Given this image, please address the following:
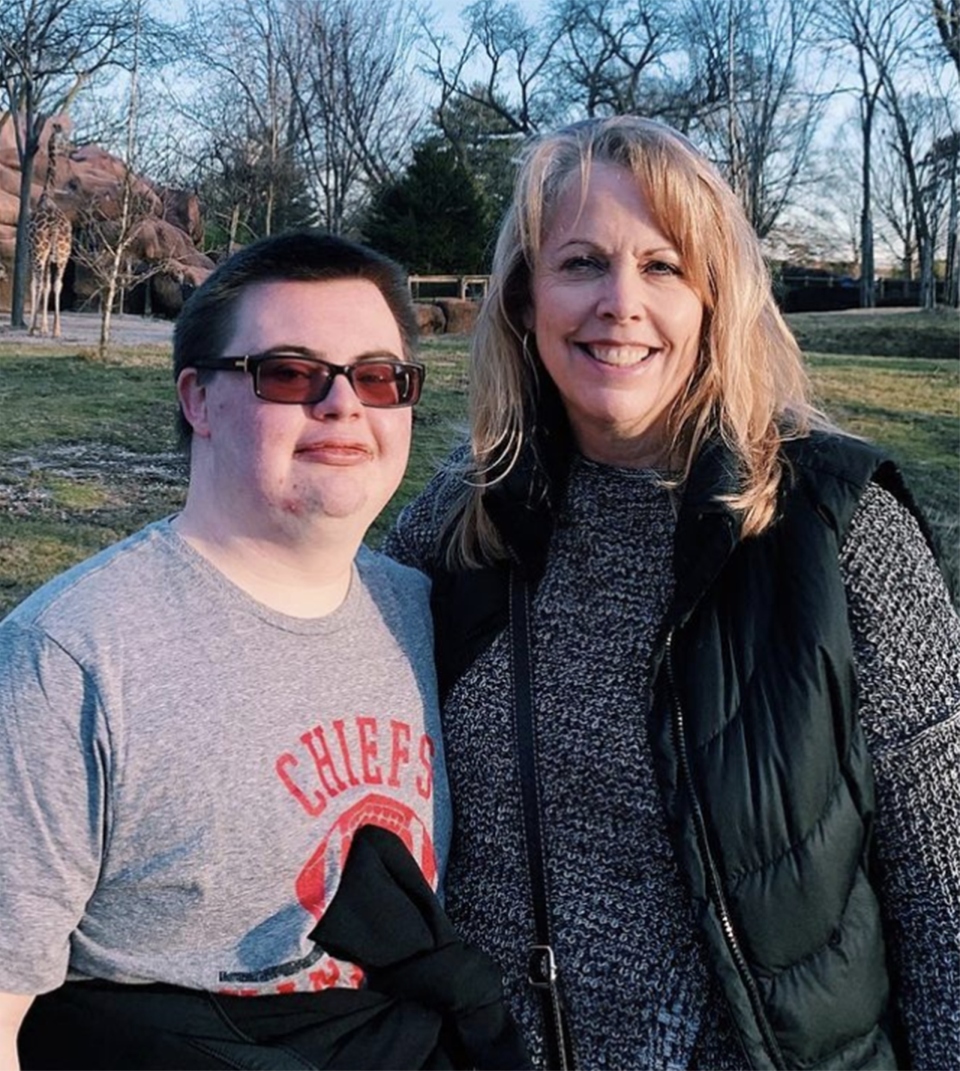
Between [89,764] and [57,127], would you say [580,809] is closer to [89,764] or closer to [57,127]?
[89,764]

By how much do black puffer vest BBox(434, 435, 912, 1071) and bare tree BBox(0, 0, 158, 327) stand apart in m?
22.4

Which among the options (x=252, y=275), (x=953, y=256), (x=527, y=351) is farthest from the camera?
(x=953, y=256)

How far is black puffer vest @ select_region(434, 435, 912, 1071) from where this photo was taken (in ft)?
5.70

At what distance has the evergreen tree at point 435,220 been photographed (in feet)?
90.9

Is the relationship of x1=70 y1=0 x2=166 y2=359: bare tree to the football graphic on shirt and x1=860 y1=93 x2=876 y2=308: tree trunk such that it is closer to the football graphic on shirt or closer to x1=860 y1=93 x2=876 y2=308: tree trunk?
the football graphic on shirt

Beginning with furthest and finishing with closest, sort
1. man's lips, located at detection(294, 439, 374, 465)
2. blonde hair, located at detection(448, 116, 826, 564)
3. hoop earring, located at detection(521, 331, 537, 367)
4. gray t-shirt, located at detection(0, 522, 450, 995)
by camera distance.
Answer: hoop earring, located at detection(521, 331, 537, 367)
blonde hair, located at detection(448, 116, 826, 564)
man's lips, located at detection(294, 439, 374, 465)
gray t-shirt, located at detection(0, 522, 450, 995)

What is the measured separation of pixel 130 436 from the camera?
9719mm

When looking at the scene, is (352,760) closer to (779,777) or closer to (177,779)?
(177,779)

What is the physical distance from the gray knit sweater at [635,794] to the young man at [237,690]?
134mm

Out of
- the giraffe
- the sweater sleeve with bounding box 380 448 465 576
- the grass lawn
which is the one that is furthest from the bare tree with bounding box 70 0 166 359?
the sweater sleeve with bounding box 380 448 465 576

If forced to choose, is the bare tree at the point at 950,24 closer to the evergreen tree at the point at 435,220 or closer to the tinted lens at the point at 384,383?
the evergreen tree at the point at 435,220

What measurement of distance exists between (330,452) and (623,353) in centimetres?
59

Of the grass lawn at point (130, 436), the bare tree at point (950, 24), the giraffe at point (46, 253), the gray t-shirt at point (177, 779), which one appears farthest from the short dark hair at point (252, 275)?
the bare tree at point (950, 24)

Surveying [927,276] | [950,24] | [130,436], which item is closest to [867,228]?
[927,276]
